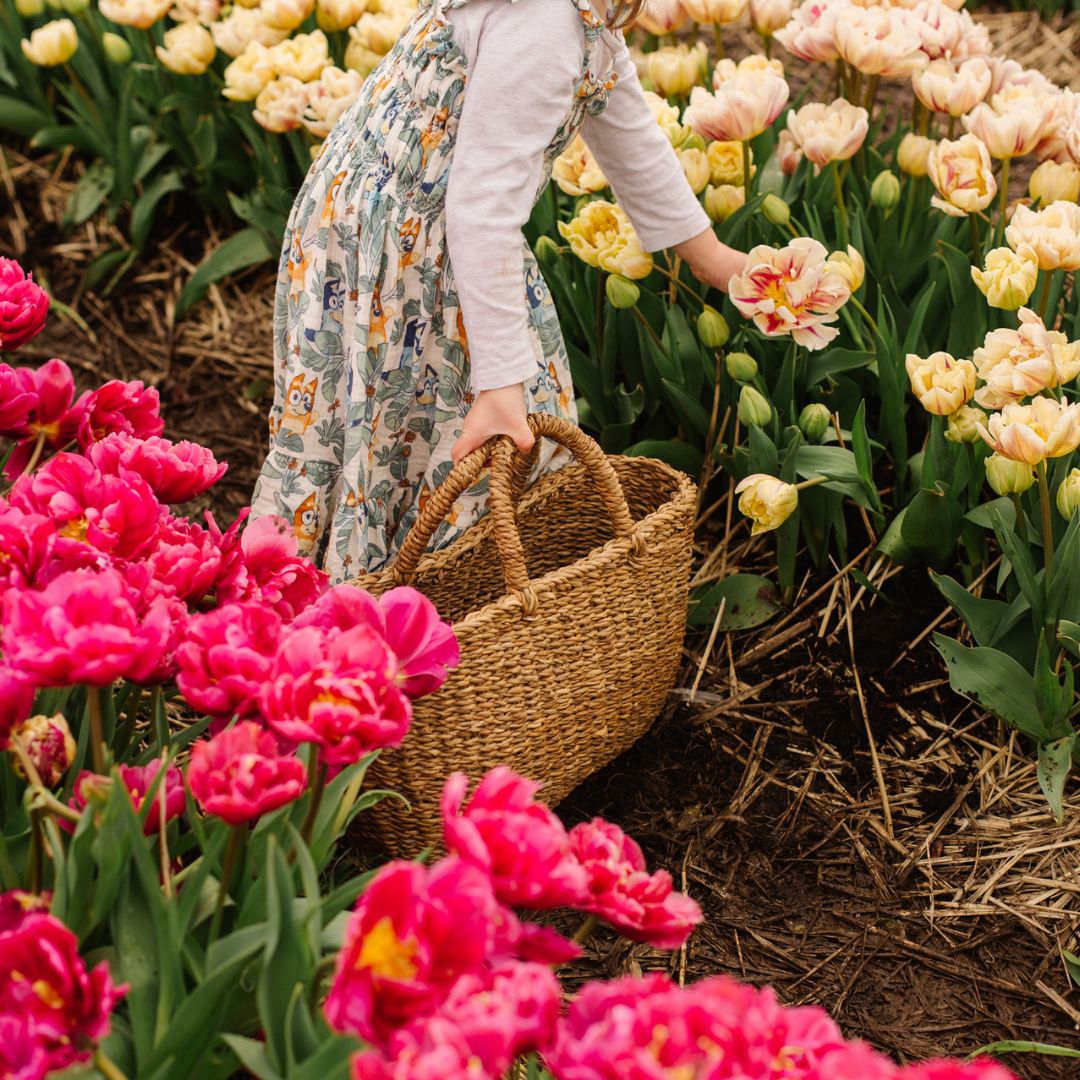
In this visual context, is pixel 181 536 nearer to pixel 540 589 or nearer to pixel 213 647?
pixel 213 647

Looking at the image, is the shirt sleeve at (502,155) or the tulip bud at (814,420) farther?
the tulip bud at (814,420)

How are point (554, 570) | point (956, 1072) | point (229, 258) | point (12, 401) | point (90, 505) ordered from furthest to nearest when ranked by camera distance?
point (229, 258)
point (554, 570)
point (12, 401)
point (90, 505)
point (956, 1072)

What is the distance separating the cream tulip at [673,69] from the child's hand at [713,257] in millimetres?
414

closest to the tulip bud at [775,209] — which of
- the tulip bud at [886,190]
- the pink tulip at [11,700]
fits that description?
the tulip bud at [886,190]

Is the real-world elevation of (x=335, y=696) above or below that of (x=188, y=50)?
below

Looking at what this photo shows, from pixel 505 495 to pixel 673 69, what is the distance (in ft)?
3.22

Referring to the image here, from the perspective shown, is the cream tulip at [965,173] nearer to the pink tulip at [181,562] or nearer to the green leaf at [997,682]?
the green leaf at [997,682]

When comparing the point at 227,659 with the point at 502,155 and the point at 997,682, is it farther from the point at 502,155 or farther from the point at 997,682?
the point at 997,682

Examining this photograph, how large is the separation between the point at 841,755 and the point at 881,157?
38.9 inches

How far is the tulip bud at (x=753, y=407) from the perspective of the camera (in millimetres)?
1696

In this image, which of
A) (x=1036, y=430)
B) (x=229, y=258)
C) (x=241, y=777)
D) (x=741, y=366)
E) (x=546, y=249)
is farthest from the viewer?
(x=229, y=258)

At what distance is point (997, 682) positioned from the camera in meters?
1.57

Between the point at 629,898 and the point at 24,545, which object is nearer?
the point at 629,898

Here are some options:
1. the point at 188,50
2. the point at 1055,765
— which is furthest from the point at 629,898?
the point at 188,50
